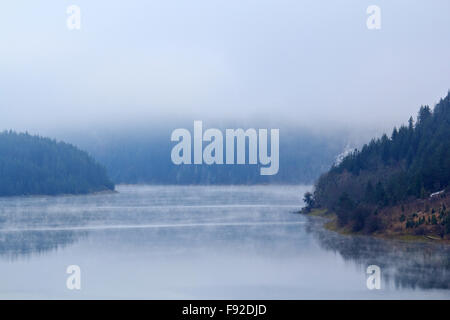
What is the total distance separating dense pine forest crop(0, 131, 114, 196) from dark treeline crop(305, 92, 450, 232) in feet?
254

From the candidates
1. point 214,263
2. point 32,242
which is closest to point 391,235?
point 214,263

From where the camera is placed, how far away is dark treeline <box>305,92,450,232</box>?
47000 mm

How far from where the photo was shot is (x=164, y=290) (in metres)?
25.5

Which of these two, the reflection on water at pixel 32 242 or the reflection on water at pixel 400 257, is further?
the reflection on water at pixel 32 242

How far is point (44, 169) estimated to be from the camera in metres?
138

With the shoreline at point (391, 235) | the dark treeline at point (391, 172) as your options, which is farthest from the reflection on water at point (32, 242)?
the dark treeline at point (391, 172)

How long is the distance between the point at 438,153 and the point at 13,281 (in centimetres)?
3311

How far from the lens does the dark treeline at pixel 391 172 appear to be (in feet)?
154

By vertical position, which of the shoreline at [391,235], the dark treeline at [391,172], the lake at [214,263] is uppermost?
the dark treeline at [391,172]

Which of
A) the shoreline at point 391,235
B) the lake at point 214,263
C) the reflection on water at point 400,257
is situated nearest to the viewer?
the lake at point 214,263

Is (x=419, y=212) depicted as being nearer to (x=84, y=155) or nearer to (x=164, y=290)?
(x=164, y=290)

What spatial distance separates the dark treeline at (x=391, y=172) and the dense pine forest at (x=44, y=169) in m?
77.4

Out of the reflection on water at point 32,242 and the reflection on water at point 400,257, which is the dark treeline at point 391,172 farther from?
the reflection on water at point 32,242

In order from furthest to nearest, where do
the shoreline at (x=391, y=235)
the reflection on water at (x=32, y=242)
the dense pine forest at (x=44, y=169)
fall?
1. the dense pine forest at (x=44, y=169)
2. the shoreline at (x=391, y=235)
3. the reflection on water at (x=32, y=242)
